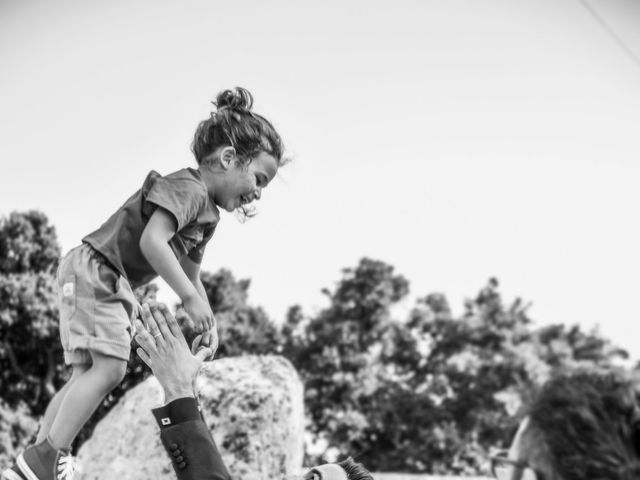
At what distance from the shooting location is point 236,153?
297 centimetres

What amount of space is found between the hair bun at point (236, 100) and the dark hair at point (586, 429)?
2.18 metres

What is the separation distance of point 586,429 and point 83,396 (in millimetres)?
1959

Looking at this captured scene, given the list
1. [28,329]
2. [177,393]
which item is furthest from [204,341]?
[28,329]

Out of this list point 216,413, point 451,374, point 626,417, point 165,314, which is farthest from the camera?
point 451,374

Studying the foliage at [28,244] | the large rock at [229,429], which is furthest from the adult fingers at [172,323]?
the foliage at [28,244]

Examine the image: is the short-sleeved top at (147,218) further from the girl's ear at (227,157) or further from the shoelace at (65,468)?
the shoelace at (65,468)

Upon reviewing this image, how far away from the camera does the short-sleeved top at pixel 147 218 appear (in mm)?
2709

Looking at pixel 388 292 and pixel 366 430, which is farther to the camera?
pixel 388 292

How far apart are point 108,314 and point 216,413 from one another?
2.55 m

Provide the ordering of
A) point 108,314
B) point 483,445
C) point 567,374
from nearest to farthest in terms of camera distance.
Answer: point 567,374
point 108,314
point 483,445

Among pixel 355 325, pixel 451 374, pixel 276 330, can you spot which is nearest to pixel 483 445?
pixel 451 374

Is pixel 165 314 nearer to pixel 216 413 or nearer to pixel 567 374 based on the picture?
pixel 567 374

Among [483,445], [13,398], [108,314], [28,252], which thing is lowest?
[483,445]

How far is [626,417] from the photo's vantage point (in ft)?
3.93
